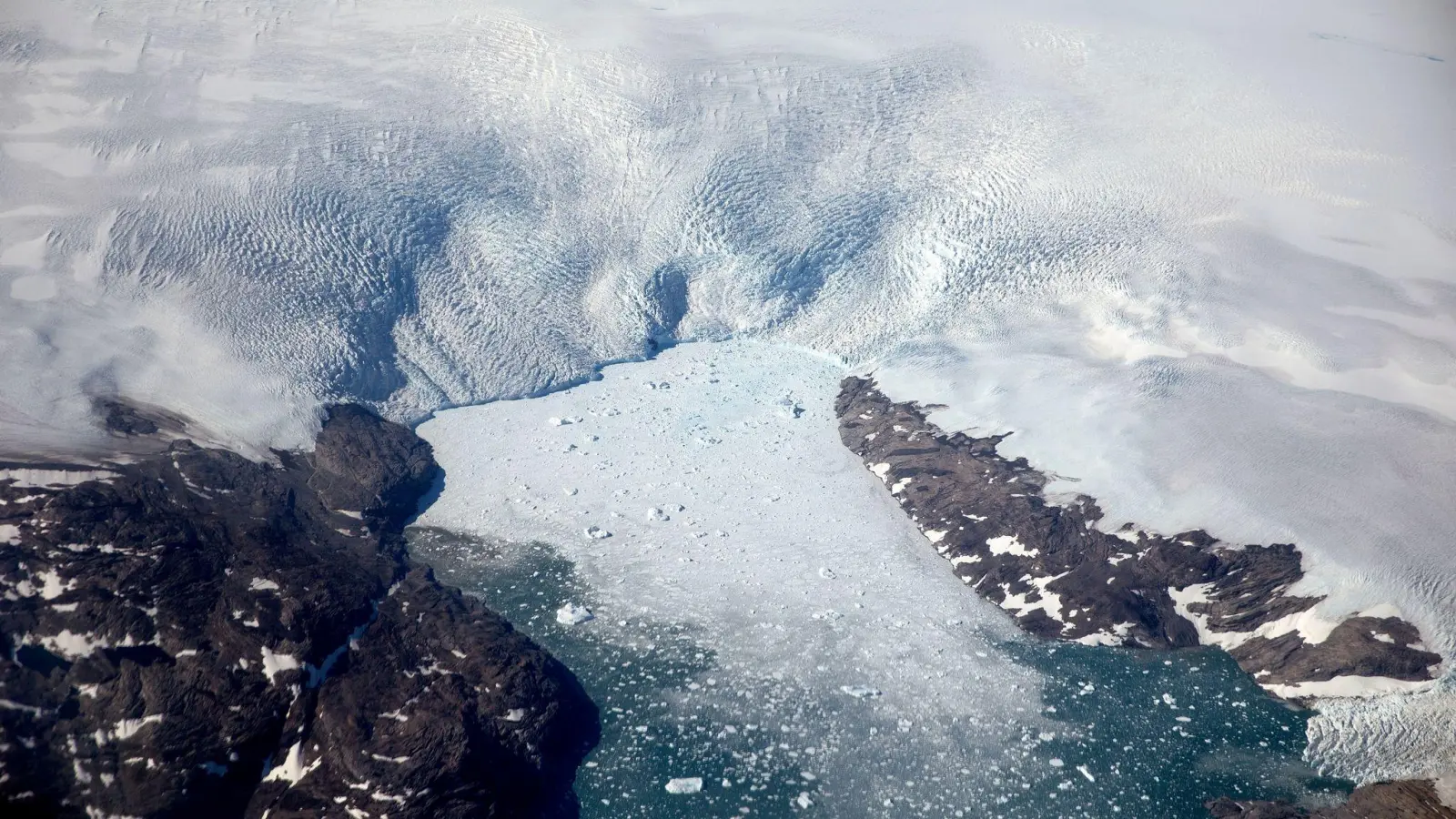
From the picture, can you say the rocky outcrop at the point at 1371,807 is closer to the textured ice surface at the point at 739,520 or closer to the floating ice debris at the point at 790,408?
the textured ice surface at the point at 739,520

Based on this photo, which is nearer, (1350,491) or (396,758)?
(396,758)

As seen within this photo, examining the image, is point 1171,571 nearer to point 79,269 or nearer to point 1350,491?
point 1350,491

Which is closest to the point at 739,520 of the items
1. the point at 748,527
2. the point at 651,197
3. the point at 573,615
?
the point at 748,527

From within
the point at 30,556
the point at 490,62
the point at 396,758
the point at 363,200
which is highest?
the point at 490,62

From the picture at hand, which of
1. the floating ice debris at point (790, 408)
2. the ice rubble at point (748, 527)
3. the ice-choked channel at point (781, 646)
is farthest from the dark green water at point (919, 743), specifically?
the floating ice debris at point (790, 408)

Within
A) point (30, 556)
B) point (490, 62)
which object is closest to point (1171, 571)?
point (30, 556)

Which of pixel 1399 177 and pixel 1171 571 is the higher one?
pixel 1399 177
